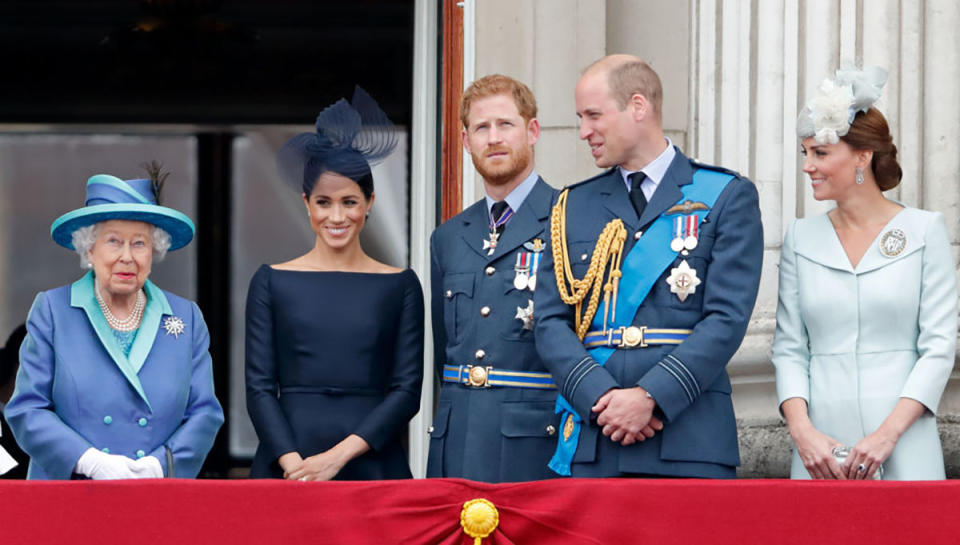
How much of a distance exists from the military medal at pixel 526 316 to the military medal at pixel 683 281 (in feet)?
1.63

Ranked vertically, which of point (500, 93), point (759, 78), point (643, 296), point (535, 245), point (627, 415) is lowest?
point (627, 415)

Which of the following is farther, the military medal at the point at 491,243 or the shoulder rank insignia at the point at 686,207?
the military medal at the point at 491,243

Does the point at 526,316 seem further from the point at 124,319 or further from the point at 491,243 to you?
the point at 124,319

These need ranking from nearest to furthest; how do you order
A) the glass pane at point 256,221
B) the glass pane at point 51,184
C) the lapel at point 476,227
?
the lapel at point 476,227 < the glass pane at point 256,221 < the glass pane at point 51,184

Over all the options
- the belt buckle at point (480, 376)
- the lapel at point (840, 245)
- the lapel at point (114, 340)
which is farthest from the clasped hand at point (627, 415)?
the lapel at point (114, 340)

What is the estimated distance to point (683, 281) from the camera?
10.9 ft

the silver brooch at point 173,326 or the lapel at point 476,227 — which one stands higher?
the lapel at point 476,227

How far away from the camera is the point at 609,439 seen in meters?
3.28

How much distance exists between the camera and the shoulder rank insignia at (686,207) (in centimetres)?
338

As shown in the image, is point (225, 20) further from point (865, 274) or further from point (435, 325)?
point (865, 274)

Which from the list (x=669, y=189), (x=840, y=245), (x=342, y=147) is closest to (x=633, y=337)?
(x=669, y=189)

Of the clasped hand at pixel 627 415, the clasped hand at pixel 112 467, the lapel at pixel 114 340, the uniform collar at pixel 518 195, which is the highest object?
the uniform collar at pixel 518 195

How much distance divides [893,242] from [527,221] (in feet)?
3.00

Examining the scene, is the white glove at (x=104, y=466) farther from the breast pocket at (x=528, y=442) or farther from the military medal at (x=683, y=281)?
the military medal at (x=683, y=281)
